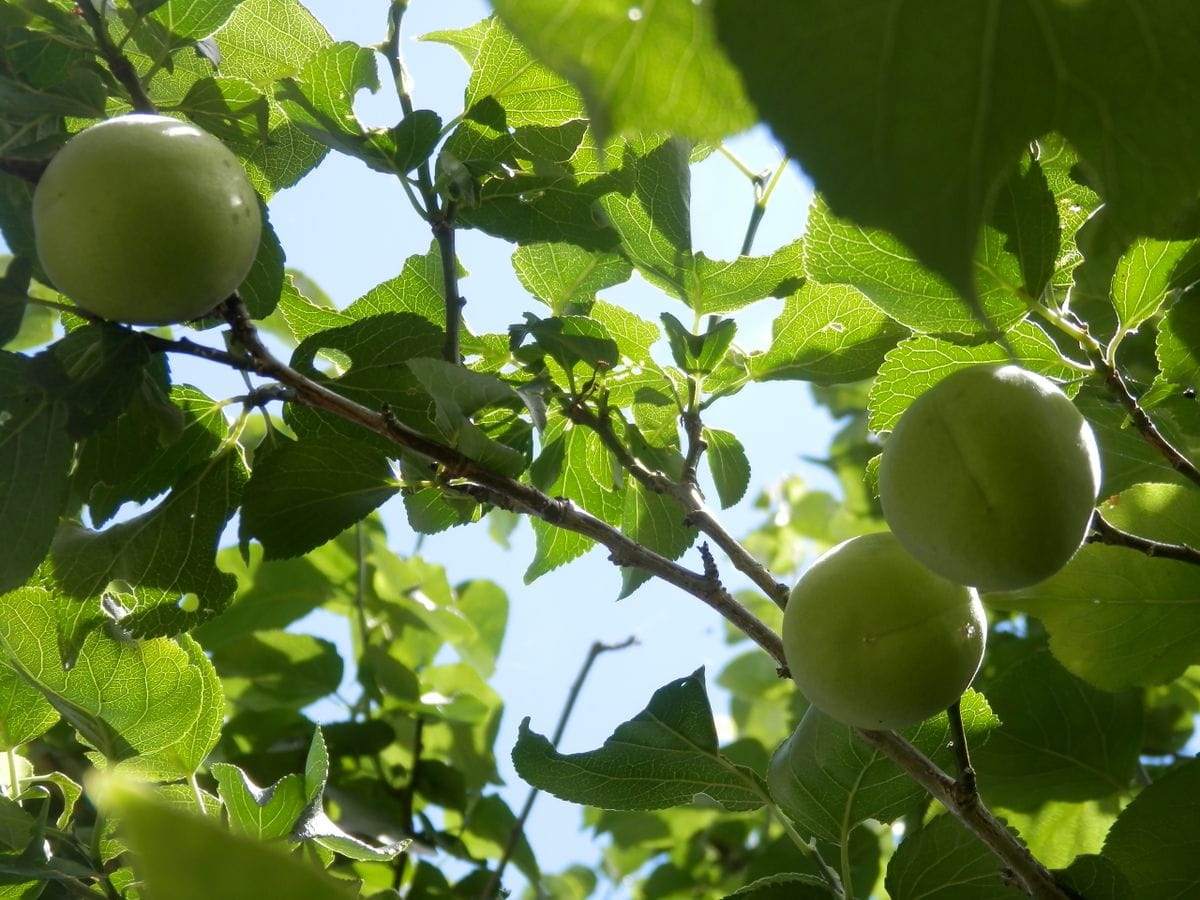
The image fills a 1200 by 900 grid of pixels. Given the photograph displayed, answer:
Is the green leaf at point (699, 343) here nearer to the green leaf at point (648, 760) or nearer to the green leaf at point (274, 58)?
the green leaf at point (648, 760)

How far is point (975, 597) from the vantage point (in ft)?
3.70

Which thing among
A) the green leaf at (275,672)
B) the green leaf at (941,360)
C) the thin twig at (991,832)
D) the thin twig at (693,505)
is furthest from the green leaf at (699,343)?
the green leaf at (275,672)

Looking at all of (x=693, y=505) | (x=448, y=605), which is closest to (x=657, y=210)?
(x=693, y=505)

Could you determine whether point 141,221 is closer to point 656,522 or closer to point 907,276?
point 907,276

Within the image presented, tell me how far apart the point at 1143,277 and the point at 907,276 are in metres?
0.28

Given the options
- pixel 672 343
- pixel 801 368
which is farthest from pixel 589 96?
pixel 801 368

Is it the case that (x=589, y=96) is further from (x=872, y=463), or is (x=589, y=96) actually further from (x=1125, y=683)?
(x=1125, y=683)

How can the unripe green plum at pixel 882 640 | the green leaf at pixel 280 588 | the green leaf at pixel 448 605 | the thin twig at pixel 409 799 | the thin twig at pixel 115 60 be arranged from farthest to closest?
1. the green leaf at pixel 448 605
2. the green leaf at pixel 280 588
3. the thin twig at pixel 409 799
4. the thin twig at pixel 115 60
5. the unripe green plum at pixel 882 640

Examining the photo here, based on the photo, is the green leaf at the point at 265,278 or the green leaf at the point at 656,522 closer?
the green leaf at the point at 265,278

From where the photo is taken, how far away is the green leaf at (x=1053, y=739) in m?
1.75

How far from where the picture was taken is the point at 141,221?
3.37 ft

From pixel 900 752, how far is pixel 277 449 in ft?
2.64

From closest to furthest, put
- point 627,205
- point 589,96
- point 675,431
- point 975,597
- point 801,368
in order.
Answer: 1. point 589,96
2. point 975,597
3. point 627,205
4. point 801,368
5. point 675,431

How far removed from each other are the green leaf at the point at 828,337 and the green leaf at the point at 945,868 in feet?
2.01
